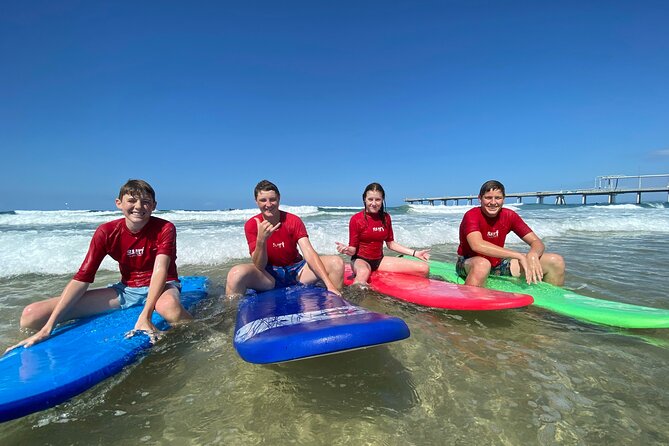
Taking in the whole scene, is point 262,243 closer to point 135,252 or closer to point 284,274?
point 284,274

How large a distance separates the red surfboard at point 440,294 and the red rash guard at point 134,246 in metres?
2.25

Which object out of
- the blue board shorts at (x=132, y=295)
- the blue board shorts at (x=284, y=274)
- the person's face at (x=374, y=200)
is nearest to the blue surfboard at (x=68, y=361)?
the blue board shorts at (x=132, y=295)

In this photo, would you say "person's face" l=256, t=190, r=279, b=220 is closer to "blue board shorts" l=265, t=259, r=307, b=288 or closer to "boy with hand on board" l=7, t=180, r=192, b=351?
"blue board shorts" l=265, t=259, r=307, b=288

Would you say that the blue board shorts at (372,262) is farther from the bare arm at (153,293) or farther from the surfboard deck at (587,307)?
the bare arm at (153,293)

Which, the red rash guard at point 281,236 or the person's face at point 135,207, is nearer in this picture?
the person's face at point 135,207

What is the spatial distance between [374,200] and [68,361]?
10.8ft

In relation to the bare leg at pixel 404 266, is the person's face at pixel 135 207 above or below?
above

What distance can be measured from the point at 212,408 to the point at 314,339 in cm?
69

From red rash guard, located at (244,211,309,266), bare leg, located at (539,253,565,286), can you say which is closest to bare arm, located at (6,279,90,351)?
red rash guard, located at (244,211,309,266)

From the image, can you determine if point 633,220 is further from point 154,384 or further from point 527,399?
point 154,384

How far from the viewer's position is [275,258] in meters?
3.89

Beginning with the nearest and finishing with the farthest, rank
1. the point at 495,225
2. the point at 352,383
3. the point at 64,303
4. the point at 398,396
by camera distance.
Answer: the point at 398,396 < the point at 352,383 < the point at 64,303 < the point at 495,225

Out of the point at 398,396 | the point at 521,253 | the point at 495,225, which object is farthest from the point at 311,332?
the point at 495,225

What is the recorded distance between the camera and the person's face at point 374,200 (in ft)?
14.3
